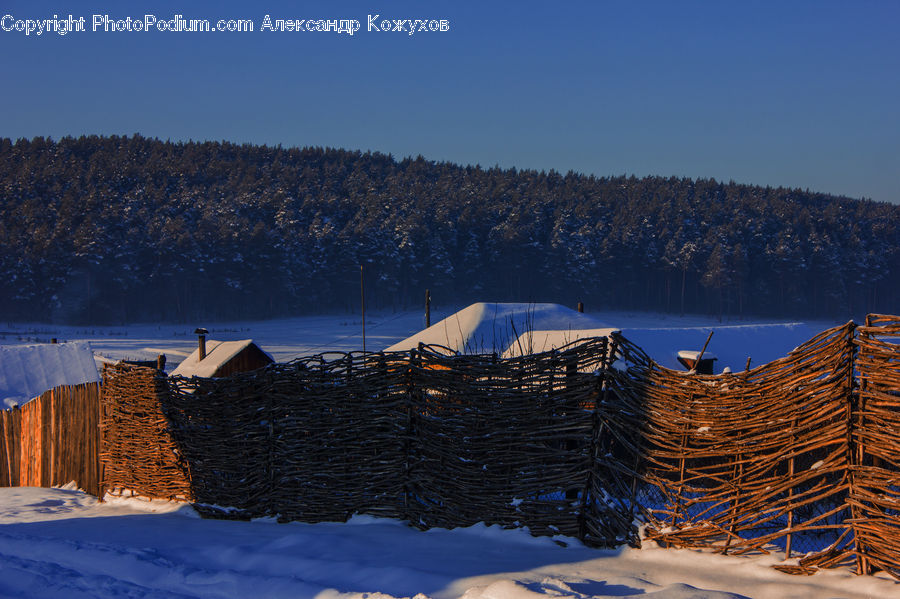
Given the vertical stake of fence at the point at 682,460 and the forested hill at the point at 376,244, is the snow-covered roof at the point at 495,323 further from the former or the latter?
the forested hill at the point at 376,244

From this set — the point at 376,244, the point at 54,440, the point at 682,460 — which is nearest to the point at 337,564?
the point at 682,460

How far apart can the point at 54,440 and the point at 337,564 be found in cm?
771

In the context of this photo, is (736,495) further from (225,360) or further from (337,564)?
(225,360)

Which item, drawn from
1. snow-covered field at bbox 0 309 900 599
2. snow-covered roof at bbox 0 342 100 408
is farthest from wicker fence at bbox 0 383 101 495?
snow-covered roof at bbox 0 342 100 408

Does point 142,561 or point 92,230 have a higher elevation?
point 92,230

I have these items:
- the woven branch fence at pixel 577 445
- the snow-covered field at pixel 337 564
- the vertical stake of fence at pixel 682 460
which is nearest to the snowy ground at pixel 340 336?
the woven branch fence at pixel 577 445

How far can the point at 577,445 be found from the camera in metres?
5.25

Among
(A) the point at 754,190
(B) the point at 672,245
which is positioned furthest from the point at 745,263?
(A) the point at 754,190

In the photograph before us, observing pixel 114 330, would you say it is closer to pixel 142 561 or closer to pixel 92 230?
pixel 92 230

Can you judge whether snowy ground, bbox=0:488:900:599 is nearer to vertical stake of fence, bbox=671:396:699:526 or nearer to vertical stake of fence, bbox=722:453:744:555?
vertical stake of fence, bbox=722:453:744:555

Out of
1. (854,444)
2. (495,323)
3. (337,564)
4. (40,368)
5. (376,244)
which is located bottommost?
(40,368)

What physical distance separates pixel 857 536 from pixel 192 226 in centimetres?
9858

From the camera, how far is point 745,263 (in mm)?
97562

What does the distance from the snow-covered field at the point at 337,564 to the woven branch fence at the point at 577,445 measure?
0.16 m
